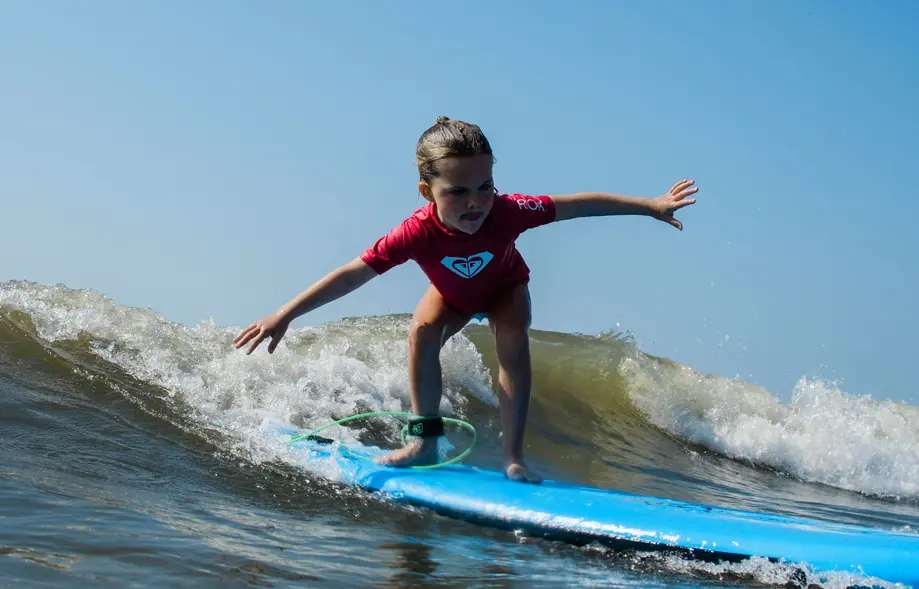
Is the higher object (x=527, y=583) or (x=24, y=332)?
(x=24, y=332)

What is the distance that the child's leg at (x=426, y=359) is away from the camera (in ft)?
14.2

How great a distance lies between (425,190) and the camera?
13.1 feet

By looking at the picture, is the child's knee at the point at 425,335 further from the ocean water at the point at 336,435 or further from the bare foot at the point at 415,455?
the ocean water at the point at 336,435

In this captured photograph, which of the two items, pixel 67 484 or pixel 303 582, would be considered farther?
pixel 67 484

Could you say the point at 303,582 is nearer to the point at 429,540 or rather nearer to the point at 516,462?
the point at 429,540

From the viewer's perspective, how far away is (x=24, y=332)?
6156 mm

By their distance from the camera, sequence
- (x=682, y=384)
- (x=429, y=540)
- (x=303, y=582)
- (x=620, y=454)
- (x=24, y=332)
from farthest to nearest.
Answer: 1. (x=682, y=384)
2. (x=620, y=454)
3. (x=24, y=332)
4. (x=429, y=540)
5. (x=303, y=582)

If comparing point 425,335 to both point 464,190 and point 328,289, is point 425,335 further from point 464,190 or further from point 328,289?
point 464,190

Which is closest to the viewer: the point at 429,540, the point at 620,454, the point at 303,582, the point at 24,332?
the point at 303,582

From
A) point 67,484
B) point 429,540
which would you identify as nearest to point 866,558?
point 429,540

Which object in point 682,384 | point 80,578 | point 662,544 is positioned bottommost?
point 80,578

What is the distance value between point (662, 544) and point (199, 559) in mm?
1712

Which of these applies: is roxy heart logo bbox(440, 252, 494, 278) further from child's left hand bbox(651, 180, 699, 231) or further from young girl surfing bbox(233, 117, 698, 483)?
child's left hand bbox(651, 180, 699, 231)

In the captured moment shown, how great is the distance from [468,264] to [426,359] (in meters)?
0.54
